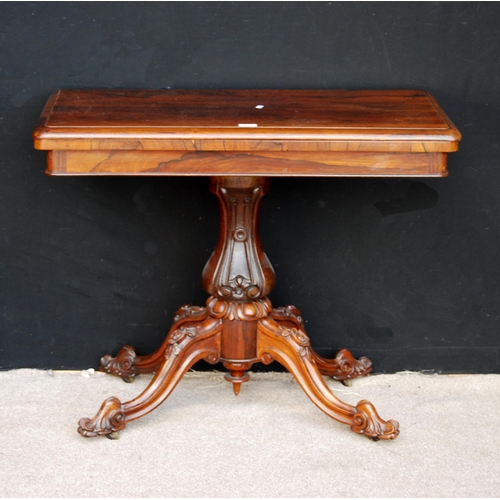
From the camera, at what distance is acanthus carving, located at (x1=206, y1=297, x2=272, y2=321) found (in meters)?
2.64

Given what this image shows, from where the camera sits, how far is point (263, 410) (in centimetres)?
275

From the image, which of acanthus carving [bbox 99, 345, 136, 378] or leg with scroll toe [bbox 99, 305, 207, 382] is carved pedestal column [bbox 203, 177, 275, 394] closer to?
leg with scroll toe [bbox 99, 305, 207, 382]

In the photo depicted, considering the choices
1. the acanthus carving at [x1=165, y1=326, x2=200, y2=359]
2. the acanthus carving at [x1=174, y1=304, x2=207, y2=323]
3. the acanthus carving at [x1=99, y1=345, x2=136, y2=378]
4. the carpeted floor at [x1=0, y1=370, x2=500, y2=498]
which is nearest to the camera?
the carpeted floor at [x1=0, y1=370, x2=500, y2=498]

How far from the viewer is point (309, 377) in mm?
Result: 2637

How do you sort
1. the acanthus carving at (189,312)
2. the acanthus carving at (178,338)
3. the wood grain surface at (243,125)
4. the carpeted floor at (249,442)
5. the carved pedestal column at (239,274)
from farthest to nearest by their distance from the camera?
the acanthus carving at (189,312) < the acanthus carving at (178,338) < the carved pedestal column at (239,274) < the carpeted floor at (249,442) < the wood grain surface at (243,125)

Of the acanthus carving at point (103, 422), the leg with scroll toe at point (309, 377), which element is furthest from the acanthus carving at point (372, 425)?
the acanthus carving at point (103, 422)

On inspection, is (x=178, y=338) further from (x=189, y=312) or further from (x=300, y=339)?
(x=300, y=339)

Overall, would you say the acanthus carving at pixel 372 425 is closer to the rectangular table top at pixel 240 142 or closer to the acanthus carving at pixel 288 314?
the acanthus carving at pixel 288 314

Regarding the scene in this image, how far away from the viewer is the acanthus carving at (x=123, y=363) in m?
2.90

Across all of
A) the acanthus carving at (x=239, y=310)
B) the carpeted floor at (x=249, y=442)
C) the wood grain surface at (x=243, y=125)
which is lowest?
the carpeted floor at (x=249, y=442)

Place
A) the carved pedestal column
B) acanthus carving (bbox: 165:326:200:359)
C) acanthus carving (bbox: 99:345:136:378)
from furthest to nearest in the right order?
1. acanthus carving (bbox: 99:345:136:378)
2. acanthus carving (bbox: 165:326:200:359)
3. the carved pedestal column

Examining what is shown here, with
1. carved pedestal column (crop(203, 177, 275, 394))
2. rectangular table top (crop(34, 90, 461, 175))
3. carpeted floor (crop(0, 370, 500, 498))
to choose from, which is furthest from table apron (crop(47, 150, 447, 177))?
carpeted floor (crop(0, 370, 500, 498))

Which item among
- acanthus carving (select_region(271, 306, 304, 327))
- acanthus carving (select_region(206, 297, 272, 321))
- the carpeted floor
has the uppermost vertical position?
acanthus carving (select_region(206, 297, 272, 321))

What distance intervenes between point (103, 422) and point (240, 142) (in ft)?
3.09
